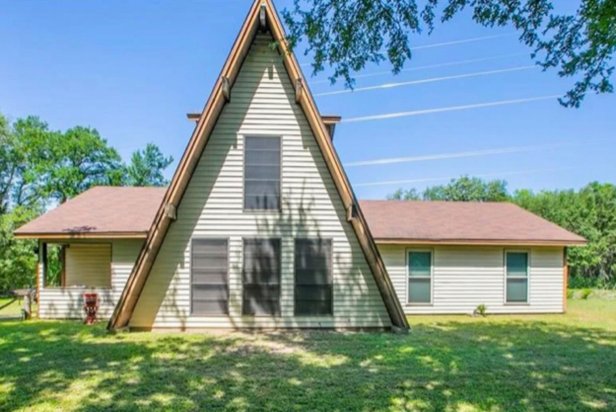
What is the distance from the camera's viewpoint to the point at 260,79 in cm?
860

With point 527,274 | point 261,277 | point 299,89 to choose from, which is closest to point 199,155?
point 299,89

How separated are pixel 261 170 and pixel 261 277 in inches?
92.6

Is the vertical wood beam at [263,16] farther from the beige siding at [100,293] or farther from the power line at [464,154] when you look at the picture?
the power line at [464,154]

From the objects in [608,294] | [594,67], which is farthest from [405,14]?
[608,294]

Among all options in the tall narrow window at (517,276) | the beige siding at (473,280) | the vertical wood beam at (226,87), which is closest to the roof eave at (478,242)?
the beige siding at (473,280)

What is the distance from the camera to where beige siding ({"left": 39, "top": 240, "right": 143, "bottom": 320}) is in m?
10.6

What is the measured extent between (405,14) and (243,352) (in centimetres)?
570

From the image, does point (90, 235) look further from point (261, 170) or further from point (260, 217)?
point (261, 170)

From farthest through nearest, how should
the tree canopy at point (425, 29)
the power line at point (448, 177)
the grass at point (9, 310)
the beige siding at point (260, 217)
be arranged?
the power line at point (448, 177) → the grass at point (9, 310) → the beige siding at point (260, 217) → the tree canopy at point (425, 29)

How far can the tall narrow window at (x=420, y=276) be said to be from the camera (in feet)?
39.1

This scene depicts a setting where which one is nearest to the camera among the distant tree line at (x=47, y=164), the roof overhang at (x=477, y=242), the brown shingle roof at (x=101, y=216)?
the brown shingle roof at (x=101, y=216)

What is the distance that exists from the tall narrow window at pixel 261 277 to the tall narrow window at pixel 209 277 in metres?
0.45

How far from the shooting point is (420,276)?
12000mm

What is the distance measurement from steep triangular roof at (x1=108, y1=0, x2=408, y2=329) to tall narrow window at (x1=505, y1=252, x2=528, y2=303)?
19.2 feet
